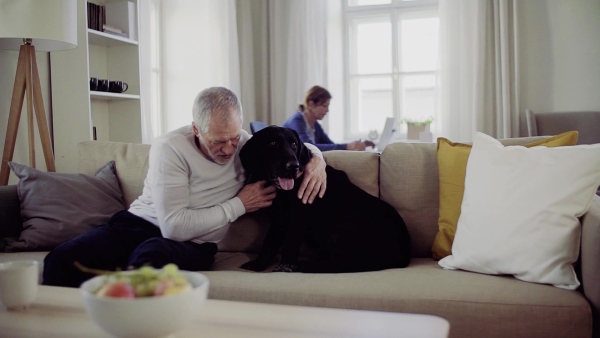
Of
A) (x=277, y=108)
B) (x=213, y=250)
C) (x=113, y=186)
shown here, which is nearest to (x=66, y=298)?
(x=213, y=250)

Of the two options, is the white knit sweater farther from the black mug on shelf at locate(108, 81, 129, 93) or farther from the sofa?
the black mug on shelf at locate(108, 81, 129, 93)

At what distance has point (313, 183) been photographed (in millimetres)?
1843

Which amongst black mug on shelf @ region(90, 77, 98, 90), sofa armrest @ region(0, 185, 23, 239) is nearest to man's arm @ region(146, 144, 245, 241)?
sofa armrest @ region(0, 185, 23, 239)

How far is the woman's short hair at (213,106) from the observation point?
5.72 feet

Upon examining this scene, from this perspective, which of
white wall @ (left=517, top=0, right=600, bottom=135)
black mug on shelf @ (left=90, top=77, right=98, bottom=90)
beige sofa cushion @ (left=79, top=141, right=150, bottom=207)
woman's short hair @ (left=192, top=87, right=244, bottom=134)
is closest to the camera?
woman's short hair @ (left=192, top=87, right=244, bottom=134)

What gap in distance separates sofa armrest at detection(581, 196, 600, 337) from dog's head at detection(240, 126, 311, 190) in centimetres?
88

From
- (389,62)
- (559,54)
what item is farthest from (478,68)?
(389,62)

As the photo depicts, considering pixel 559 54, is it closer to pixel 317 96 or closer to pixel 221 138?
pixel 317 96

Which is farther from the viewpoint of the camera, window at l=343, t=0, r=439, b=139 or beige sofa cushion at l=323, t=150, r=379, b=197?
window at l=343, t=0, r=439, b=139

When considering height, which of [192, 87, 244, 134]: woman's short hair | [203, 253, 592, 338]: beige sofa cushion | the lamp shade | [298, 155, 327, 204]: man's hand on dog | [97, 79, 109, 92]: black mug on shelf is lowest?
[203, 253, 592, 338]: beige sofa cushion

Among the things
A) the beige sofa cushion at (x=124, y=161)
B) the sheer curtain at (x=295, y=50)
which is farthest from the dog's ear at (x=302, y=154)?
the sheer curtain at (x=295, y=50)

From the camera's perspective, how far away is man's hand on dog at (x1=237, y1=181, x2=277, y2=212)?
73.0 inches

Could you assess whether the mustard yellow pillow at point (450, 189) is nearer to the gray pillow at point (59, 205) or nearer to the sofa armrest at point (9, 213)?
the gray pillow at point (59, 205)

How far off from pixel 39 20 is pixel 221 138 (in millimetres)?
1440
